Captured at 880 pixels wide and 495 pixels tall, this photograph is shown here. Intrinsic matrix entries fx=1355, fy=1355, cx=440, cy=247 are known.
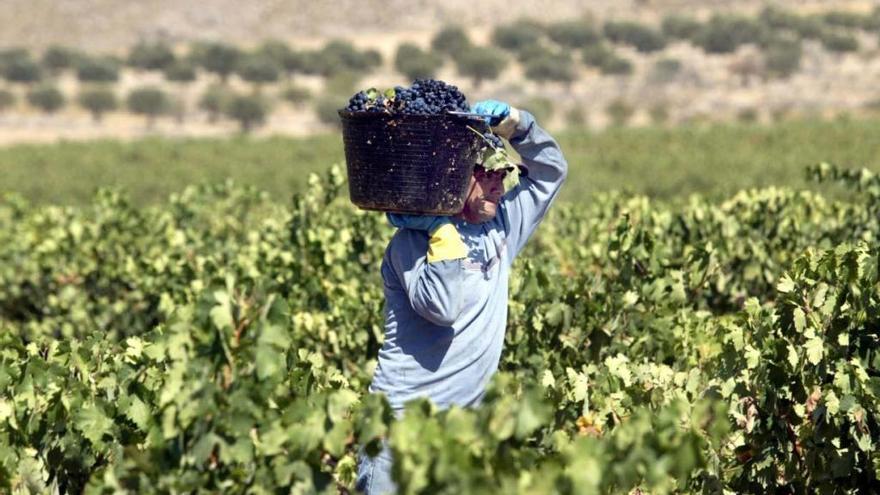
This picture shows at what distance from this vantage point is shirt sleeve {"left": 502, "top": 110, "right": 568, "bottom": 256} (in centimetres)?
439

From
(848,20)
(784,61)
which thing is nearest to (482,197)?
(784,61)

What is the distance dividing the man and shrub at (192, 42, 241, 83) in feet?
209

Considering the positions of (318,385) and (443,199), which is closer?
(443,199)

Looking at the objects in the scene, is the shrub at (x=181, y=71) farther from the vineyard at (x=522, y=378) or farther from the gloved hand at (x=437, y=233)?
the gloved hand at (x=437, y=233)

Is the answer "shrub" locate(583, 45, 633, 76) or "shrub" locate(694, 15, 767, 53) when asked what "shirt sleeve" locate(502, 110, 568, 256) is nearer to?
"shrub" locate(583, 45, 633, 76)

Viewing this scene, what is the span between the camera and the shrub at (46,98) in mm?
58062

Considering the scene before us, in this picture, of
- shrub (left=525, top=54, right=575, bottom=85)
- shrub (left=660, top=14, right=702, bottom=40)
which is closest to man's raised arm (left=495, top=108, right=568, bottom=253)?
shrub (left=525, top=54, right=575, bottom=85)

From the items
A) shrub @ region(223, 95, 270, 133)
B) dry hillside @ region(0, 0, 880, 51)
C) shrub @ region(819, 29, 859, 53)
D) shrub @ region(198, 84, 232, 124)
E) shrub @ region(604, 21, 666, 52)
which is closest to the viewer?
shrub @ region(223, 95, 270, 133)

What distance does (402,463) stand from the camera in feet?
9.70

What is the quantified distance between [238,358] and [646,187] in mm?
23373

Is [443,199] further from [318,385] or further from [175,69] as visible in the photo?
[175,69]

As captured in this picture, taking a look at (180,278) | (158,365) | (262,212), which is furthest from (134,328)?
(158,365)

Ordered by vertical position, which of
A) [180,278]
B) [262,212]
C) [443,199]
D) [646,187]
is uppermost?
[443,199]

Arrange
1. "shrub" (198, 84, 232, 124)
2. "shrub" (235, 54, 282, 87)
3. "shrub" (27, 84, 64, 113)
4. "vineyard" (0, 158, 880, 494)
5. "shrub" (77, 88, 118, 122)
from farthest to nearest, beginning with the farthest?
"shrub" (235, 54, 282, 87)
"shrub" (198, 84, 232, 124)
"shrub" (27, 84, 64, 113)
"shrub" (77, 88, 118, 122)
"vineyard" (0, 158, 880, 494)
